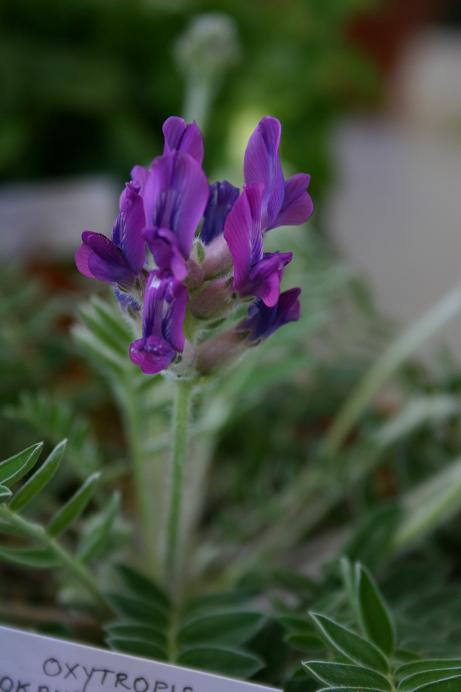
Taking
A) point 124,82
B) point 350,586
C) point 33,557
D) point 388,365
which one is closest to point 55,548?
point 33,557

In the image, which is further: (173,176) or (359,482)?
(359,482)

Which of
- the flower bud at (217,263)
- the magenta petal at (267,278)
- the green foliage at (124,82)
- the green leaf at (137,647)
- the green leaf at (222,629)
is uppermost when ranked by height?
the green foliage at (124,82)

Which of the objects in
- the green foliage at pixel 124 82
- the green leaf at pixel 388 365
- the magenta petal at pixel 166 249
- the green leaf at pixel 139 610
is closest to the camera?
the magenta petal at pixel 166 249

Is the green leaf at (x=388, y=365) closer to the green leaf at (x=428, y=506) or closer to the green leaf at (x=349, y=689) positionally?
the green leaf at (x=428, y=506)

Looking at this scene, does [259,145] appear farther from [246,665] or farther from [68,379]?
[68,379]

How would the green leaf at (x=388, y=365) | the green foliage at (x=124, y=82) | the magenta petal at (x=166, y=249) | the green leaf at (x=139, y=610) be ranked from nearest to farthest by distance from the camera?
1. the magenta petal at (x=166, y=249)
2. the green leaf at (x=139, y=610)
3. the green leaf at (x=388, y=365)
4. the green foliage at (x=124, y=82)

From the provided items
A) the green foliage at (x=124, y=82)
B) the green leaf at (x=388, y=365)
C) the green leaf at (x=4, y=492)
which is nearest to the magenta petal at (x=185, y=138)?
the green leaf at (x=4, y=492)

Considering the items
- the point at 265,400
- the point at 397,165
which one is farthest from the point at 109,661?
the point at 397,165

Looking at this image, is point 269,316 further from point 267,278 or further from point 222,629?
point 222,629
